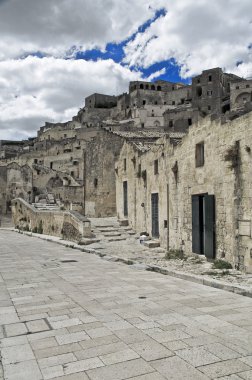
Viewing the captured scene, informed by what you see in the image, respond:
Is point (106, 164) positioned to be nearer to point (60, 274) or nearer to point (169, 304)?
point (60, 274)

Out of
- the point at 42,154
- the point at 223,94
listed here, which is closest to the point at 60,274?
the point at 42,154

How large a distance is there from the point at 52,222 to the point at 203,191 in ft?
44.2

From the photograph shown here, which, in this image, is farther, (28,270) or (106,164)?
(106,164)

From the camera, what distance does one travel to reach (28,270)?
10.3m

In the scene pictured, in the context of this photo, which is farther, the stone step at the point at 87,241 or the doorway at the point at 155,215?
the stone step at the point at 87,241

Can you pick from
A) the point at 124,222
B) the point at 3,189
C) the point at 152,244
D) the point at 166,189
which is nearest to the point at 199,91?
the point at 3,189

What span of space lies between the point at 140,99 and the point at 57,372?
70.4m

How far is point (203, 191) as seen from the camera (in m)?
11.3

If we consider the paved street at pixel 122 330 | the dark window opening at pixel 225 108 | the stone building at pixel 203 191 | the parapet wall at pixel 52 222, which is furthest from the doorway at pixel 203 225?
the dark window opening at pixel 225 108

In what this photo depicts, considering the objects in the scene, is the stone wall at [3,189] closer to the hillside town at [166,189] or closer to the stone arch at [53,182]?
the hillside town at [166,189]

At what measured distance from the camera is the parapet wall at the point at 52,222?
1771 centimetres

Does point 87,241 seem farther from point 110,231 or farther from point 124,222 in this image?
point 124,222

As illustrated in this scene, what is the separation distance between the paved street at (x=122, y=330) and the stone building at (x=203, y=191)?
2230 millimetres

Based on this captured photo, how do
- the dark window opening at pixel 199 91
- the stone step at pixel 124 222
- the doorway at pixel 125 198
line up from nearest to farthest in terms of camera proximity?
the stone step at pixel 124 222 → the doorway at pixel 125 198 → the dark window opening at pixel 199 91
